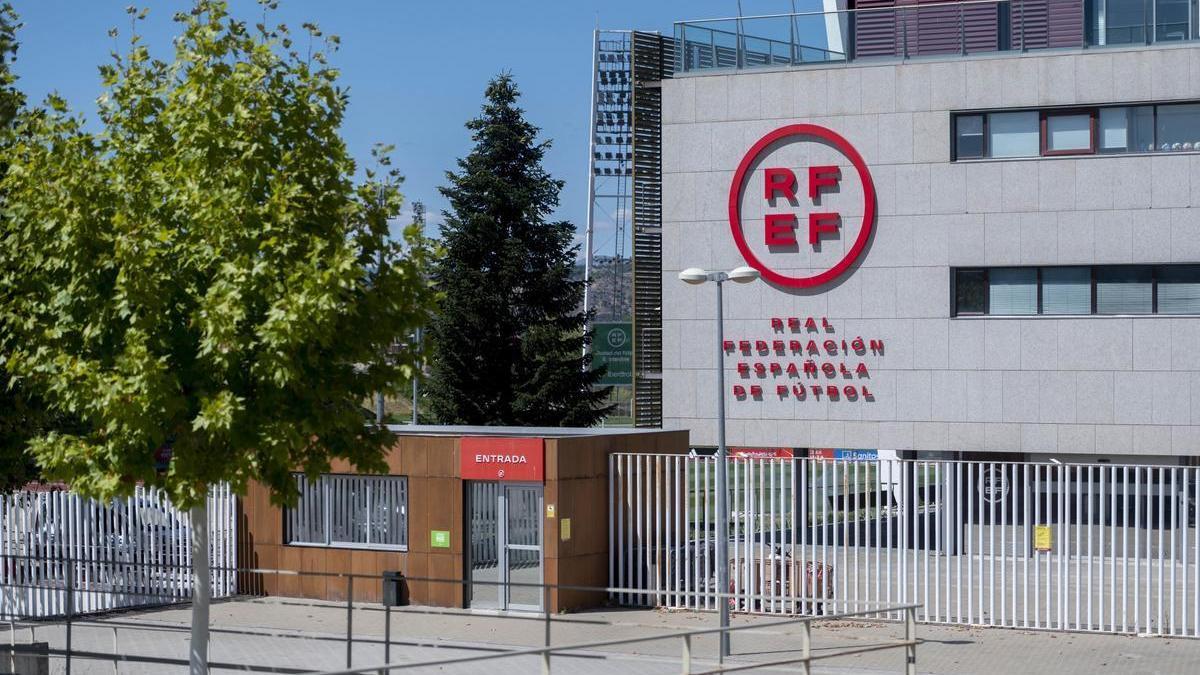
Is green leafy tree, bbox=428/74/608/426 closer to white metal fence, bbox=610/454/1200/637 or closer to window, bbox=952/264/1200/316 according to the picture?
window, bbox=952/264/1200/316

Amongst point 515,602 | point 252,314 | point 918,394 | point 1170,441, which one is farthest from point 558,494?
point 1170,441

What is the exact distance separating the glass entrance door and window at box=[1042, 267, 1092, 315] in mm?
14328

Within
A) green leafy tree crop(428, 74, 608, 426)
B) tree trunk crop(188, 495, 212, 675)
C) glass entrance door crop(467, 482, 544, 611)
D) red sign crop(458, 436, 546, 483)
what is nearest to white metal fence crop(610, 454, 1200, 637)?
glass entrance door crop(467, 482, 544, 611)

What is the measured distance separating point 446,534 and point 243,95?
1129 cm

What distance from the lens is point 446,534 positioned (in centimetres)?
2469

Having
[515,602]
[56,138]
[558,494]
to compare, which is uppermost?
[56,138]

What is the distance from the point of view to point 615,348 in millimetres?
65312

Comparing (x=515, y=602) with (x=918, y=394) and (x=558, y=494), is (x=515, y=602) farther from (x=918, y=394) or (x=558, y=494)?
(x=918, y=394)

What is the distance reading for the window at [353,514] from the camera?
25.2 metres

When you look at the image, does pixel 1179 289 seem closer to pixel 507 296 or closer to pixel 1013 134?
pixel 1013 134

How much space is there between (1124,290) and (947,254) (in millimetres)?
3817

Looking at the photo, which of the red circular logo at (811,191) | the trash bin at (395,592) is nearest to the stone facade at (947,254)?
the red circular logo at (811,191)

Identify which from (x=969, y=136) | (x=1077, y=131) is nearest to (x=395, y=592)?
(x=969, y=136)

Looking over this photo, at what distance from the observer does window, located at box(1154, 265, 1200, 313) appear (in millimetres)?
32031
